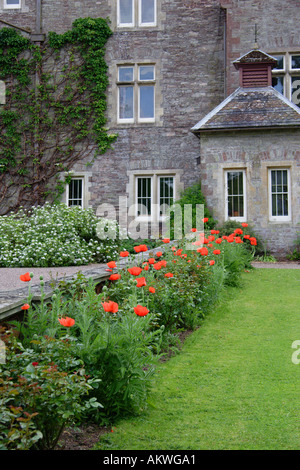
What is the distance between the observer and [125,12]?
17109mm

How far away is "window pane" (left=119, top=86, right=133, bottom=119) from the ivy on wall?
63 cm

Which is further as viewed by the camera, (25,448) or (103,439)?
(103,439)

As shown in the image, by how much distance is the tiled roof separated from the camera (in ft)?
44.8

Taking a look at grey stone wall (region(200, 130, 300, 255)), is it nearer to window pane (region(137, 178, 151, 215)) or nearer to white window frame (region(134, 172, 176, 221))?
white window frame (region(134, 172, 176, 221))

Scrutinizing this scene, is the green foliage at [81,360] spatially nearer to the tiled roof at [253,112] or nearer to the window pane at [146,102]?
the tiled roof at [253,112]

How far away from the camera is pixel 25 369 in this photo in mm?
2787

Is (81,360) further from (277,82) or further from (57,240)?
(277,82)

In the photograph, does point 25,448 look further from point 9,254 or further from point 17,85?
point 17,85

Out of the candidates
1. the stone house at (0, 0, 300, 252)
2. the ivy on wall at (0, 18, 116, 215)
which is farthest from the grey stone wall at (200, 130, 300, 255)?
the ivy on wall at (0, 18, 116, 215)

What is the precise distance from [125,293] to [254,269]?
6435mm

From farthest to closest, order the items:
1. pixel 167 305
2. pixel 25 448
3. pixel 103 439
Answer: pixel 167 305
pixel 103 439
pixel 25 448

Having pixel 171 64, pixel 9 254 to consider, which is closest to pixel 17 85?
pixel 171 64

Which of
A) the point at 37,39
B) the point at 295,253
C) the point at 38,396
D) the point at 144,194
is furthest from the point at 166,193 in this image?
the point at 38,396

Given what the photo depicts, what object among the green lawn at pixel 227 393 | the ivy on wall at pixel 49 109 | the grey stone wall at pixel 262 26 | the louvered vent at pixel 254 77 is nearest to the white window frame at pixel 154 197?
the ivy on wall at pixel 49 109
